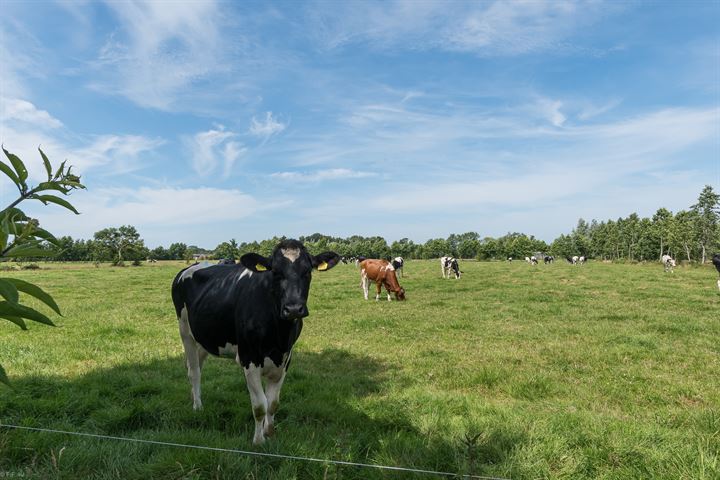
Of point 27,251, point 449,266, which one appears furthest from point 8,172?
point 449,266

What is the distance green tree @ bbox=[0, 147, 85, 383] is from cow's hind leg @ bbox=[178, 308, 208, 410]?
3904mm

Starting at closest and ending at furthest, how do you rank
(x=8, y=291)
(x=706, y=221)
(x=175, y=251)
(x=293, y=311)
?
(x=8, y=291)
(x=293, y=311)
(x=706, y=221)
(x=175, y=251)

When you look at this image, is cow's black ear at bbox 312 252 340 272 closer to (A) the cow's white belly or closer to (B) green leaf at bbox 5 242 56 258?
(A) the cow's white belly

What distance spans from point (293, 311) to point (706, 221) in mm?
85580

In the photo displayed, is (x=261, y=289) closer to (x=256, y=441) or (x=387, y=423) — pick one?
(x=256, y=441)

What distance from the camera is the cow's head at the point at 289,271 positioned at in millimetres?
A: 3982

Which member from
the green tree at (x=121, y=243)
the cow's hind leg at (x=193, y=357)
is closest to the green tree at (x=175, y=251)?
the green tree at (x=121, y=243)

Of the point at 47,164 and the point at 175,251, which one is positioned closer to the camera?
the point at 47,164

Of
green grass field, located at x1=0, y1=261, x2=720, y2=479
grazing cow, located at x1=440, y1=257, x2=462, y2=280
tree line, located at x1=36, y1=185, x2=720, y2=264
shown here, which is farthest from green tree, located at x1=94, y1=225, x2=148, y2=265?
green grass field, located at x1=0, y1=261, x2=720, y2=479

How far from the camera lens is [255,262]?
4.48 meters

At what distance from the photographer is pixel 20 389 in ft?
18.4

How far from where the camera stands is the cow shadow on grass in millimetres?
3721

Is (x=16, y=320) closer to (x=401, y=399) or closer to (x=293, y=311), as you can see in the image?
(x=293, y=311)

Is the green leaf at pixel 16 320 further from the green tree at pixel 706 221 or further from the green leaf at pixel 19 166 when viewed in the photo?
the green tree at pixel 706 221
